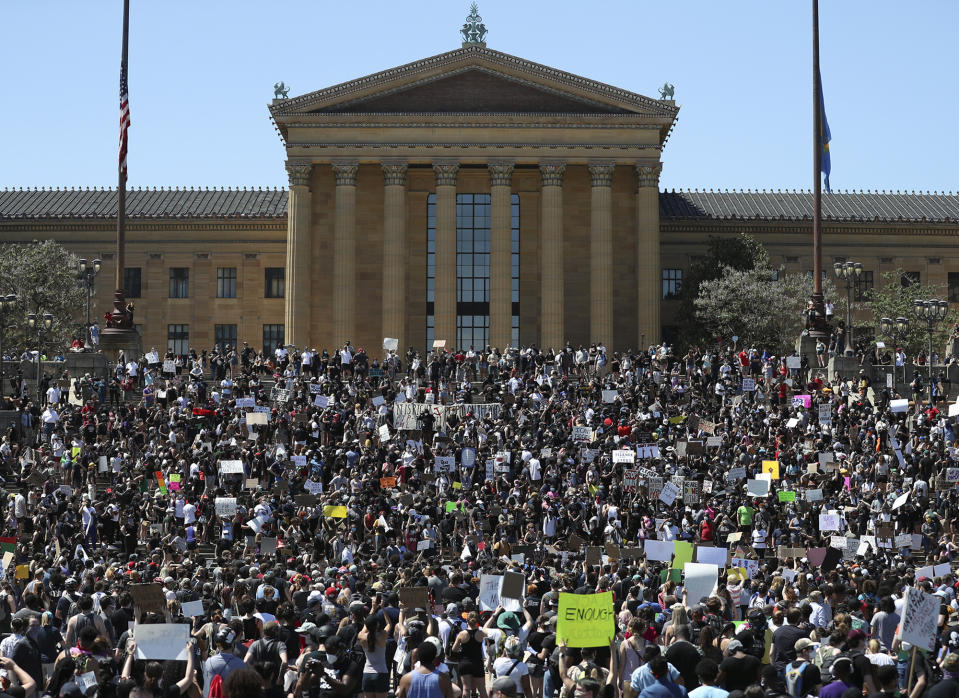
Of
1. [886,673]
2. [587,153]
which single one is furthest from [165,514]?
[587,153]

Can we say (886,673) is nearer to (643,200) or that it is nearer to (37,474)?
(37,474)

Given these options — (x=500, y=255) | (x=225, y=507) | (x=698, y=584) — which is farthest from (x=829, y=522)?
(x=500, y=255)

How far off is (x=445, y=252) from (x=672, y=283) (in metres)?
13.3

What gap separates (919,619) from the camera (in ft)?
51.2

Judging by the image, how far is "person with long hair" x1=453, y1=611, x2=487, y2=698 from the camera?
16.5 metres

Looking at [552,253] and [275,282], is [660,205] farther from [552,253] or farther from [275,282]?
[275,282]

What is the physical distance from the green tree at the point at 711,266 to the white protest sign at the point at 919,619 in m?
50.9

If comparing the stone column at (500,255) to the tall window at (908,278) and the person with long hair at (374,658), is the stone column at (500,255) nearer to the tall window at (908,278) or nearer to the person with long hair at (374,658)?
the tall window at (908,278)

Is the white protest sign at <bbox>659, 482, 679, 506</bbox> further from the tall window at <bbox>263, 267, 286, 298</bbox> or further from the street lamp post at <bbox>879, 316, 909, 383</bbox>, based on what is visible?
the tall window at <bbox>263, 267, 286, 298</bbox>

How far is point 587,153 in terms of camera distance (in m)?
65.3

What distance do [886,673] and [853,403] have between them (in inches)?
1155

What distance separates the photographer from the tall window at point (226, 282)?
7456cm

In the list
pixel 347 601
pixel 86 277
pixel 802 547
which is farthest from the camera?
pixel 86 277

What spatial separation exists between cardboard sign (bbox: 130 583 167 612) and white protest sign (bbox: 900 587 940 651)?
933 cm
